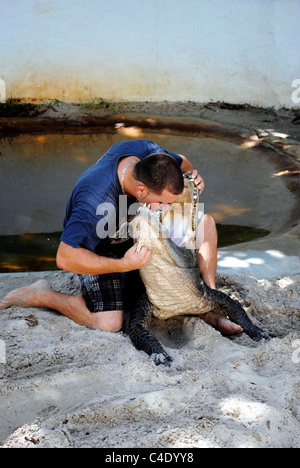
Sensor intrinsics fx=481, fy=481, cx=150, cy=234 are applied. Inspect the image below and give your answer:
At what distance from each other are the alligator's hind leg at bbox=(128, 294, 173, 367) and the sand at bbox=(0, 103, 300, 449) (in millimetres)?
51

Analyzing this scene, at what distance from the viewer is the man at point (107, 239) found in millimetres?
2451

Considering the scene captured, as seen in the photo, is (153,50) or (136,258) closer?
(136,258)

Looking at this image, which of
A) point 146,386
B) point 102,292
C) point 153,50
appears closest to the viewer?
point 146,386

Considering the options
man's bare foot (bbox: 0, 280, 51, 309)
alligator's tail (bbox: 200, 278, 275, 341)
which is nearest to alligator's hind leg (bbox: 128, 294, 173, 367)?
alligator's tail (bbox: 200, 278, 275, 341)

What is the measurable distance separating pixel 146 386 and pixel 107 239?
91 cm

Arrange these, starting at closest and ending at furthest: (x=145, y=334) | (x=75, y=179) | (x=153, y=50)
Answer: (x=145, y=334) → (x=75, y=179) → (x=153, y=50)

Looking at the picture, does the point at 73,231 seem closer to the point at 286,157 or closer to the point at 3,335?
the point at 3,335

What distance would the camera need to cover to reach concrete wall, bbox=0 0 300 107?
22.6 ft

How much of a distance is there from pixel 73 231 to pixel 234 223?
2953 mm

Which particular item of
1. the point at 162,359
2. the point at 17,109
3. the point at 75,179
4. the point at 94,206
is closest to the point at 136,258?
the point at 94,206

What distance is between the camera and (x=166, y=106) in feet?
22.7

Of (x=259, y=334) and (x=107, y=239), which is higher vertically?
(x=107, y=239)

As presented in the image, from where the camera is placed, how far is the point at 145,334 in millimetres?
2570

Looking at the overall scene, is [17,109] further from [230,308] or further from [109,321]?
[230,308]
